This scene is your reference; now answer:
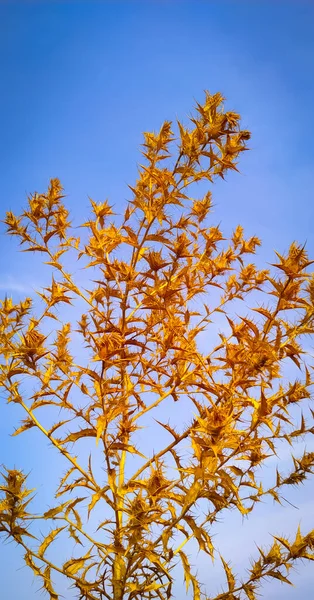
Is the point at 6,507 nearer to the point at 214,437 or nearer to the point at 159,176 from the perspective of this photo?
the point at 214,437

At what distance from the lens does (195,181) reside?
289cm

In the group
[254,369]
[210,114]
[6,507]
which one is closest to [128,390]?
[254,369]

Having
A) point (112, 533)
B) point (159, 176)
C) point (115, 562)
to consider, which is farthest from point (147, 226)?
point (115, 562)

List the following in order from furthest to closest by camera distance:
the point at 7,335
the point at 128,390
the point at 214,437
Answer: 1. the point at 7,335
2. the point at 128,390
3. the point at 214,437

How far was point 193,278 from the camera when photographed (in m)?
3.51

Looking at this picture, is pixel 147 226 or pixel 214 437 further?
pixel 147 226

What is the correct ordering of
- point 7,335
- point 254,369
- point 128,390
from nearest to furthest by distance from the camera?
point 254,369
point 128,390
point 7,335

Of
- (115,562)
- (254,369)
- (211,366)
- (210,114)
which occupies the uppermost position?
(210,114)

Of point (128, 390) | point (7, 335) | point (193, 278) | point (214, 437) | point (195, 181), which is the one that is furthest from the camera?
point (193, 278)

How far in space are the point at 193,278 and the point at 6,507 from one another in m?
1.81

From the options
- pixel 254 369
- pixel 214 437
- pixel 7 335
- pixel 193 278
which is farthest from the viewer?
pixel 193 278

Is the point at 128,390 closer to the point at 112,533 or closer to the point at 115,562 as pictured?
the point at 112,533

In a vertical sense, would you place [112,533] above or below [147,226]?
below

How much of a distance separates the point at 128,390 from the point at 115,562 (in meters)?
0.99
